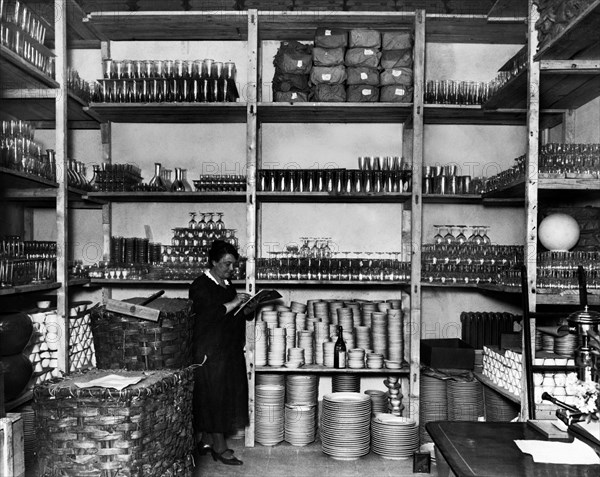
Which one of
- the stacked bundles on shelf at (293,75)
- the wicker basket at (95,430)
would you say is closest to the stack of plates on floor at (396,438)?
the wicker basket at (95,430)

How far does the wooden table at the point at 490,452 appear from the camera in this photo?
79.7 inches

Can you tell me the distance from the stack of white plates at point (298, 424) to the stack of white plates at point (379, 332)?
0.78 meters

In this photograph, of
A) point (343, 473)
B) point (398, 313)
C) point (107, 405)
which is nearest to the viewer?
point (107, 405)

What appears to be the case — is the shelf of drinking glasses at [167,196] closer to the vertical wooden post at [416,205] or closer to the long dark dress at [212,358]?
the long dark dress at [212,358]

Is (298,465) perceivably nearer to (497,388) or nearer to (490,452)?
(497,388)

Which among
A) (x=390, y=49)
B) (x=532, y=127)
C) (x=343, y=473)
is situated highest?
(x=390, y=49)

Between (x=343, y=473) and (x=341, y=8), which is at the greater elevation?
(x=341, y=8)

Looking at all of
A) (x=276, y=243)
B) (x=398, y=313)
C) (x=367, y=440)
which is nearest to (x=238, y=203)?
(x=276, y=243)

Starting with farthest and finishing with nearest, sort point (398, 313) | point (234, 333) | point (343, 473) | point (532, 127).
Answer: point (398, 313), point (234, 333), point (343, 473), point (532, 127)

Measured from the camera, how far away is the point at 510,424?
104 inches

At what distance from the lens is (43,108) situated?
4.71 metres

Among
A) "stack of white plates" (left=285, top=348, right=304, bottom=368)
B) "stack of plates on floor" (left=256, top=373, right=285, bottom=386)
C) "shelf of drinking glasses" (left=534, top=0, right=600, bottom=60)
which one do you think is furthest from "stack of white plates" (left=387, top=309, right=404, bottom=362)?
"shelf of drinking glasses" (left=534, top=0, right=600, bottom=60)

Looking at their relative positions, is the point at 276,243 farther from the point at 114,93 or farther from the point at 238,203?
the point at 114,93

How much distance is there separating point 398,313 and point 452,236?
35.3 inches
